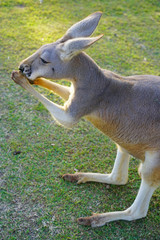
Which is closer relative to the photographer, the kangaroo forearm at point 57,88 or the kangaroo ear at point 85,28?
the kangaroo ear at point 85,28

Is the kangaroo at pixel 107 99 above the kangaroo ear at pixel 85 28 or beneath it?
beneath

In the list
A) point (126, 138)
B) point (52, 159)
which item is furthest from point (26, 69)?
point (52, 159)

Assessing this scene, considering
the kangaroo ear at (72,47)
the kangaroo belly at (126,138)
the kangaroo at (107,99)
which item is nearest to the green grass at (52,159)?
the kangaroo at (107,99)

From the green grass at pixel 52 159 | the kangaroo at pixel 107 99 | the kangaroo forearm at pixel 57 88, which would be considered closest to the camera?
the kangaroo at pixel 107 99

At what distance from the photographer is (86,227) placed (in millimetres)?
2898

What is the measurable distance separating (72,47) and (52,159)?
5.04 feet

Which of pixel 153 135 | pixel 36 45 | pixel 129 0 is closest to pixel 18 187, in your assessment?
pixel 153 135

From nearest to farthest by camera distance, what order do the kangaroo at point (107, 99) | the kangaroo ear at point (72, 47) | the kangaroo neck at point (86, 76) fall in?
the kangaroo ear at point (72, 47) → the kangaroo at point (107, 99) → the kangaroo neck at point (86, 76)

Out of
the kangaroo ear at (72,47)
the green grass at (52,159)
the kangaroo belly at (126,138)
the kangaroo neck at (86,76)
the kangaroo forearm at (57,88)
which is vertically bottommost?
the green grass at (52,159)

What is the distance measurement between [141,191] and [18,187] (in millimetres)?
1272

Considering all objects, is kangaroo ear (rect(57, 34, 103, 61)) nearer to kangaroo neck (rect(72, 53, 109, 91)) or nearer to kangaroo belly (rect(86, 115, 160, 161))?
kangaroo neck (rect(72, 53, 109, 91))

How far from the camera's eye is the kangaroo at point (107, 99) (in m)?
2.62

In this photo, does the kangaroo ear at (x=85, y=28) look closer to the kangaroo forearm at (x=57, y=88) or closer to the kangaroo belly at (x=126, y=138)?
the kangaroo forearm at (x=57, y=88)

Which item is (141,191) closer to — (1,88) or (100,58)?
(1,88)
